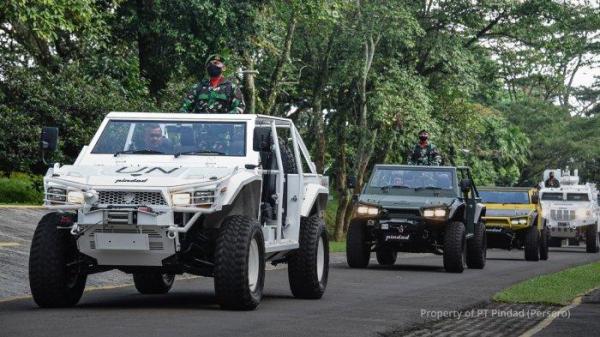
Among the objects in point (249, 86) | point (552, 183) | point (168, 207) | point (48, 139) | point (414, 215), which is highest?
point (249, 86)

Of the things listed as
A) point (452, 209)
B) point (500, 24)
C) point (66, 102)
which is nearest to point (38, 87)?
point (66, 102)

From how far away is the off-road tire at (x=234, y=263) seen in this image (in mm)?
→ 13188

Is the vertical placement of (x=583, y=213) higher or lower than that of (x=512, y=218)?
higher

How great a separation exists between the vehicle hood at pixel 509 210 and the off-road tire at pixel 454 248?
28.6 feet

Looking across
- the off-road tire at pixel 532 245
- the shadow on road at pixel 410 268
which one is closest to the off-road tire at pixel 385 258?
the shadow on road at pixel 410 268

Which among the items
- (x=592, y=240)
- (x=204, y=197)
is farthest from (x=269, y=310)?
(x=592, y=240)

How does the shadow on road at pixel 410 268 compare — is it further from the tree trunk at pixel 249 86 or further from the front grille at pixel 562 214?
the front grille at pixel 562 214

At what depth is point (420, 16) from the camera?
42.7 m

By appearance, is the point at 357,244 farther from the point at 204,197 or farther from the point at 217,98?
the point at 204,197

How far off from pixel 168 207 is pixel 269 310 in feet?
5.82

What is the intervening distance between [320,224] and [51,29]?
33.0 feet

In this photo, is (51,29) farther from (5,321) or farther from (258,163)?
(5,321)

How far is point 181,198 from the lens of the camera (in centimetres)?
1311

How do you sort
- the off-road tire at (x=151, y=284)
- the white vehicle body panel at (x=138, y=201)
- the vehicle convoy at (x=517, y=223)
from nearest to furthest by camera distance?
1. the white vehicle body panel at (x=138, y=201)
2. the off-road tire at (x=151, y=284)
3. the vehicle convoy at (x=517, y=223)
